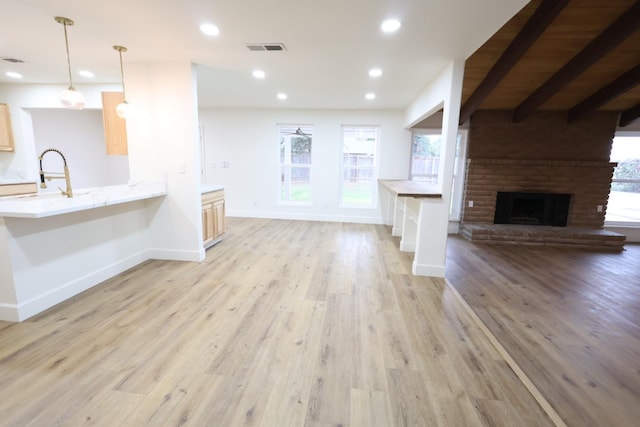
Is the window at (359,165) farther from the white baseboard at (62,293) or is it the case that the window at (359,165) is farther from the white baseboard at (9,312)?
the white baseboard at (9,312)

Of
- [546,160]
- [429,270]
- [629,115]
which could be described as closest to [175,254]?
[429,270]

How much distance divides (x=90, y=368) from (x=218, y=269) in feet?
5.87

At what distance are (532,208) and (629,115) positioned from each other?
222 centimetres

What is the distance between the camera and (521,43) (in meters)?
3.03

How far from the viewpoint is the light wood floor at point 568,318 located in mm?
1750

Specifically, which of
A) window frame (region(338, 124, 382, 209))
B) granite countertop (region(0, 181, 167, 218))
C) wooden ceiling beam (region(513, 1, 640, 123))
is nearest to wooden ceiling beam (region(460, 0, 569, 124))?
wooden ceiling beam (region(513, 1, 640, 123))

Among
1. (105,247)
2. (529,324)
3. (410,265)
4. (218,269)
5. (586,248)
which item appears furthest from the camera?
(586,248)

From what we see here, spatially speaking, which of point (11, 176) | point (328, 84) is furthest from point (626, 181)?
point (11, 176)

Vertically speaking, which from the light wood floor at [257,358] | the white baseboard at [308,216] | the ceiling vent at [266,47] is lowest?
the light wood floor at [257,358]

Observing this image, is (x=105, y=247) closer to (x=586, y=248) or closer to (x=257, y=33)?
(x=257, y=33)

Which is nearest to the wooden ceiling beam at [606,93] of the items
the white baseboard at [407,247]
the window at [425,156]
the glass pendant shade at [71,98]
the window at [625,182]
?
the window at [625,182]

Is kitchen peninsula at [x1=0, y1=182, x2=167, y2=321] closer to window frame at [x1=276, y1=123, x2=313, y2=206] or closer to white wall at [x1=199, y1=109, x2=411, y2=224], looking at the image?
white wall at [x1=199, y1=109, x2=411, y2=224]

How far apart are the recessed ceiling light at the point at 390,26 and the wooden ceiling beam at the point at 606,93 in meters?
4.02

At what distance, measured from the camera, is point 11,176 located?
15.7 feet
